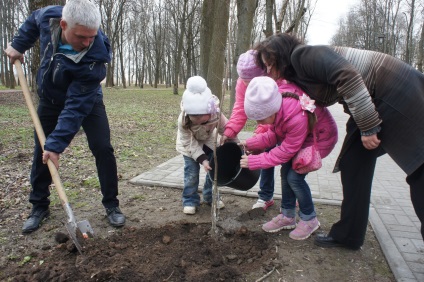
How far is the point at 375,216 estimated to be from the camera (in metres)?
3.40

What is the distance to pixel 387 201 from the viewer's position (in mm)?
3848

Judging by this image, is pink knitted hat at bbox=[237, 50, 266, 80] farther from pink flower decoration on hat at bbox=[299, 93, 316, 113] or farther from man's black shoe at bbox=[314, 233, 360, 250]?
man's black shoe at bbox=[314, 233, 360, 250]

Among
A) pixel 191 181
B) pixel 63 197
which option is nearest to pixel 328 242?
pixel 191 181

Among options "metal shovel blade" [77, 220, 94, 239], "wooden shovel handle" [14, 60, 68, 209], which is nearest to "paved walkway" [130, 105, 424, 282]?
"metal shovel blade" [77, 220, 94, 239]

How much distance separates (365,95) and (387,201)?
2191 mm

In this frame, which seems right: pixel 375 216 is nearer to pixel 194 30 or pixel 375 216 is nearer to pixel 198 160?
pixel 198 160

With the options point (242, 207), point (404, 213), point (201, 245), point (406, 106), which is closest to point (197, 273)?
point (201, 245)

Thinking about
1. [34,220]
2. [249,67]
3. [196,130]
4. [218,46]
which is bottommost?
[34,220]

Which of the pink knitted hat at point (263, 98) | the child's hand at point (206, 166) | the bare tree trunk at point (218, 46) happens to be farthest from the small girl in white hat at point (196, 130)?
the bare tree trunk at point (218, 46)

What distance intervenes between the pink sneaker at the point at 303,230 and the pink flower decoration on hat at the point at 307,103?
100 centimetres

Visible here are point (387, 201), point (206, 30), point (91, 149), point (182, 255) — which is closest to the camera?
point (182, 255)

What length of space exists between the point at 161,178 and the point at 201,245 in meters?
1.93

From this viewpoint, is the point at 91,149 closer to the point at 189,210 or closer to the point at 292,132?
the point at 189,210

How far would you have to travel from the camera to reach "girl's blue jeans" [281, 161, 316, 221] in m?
2.79
